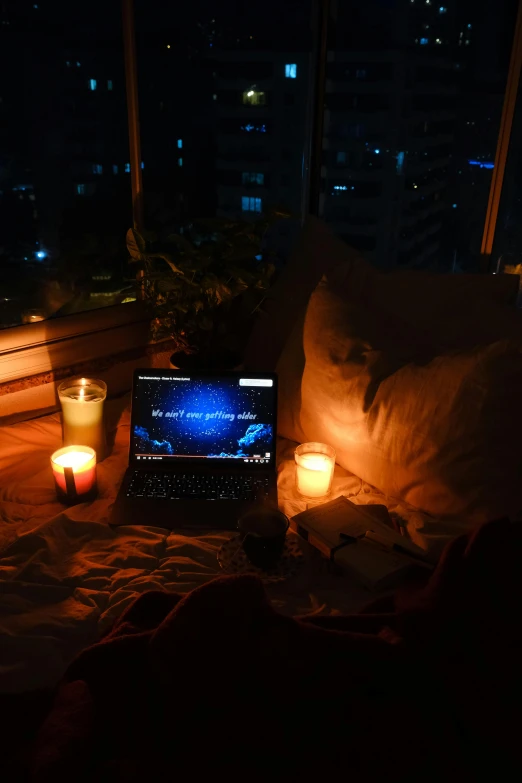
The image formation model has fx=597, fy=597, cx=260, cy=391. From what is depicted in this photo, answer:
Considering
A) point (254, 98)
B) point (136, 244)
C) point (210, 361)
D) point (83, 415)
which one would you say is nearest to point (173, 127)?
point (136, 244)

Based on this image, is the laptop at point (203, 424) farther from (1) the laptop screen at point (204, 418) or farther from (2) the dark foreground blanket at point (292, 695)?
(2) the dark foreground blanket at point (292, 695)

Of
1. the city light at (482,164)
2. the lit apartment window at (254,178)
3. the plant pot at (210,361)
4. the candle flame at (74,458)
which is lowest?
the candle flame at (74,458)

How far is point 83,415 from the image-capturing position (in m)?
1.64

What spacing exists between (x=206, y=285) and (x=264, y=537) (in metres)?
0.86

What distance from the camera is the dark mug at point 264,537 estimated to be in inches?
47.6

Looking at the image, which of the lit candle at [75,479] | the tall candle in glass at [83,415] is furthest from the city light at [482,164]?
the lit candle at [75,479]

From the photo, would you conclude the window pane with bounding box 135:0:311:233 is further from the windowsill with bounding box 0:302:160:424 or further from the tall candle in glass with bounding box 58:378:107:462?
the tall candle in glass with bounding box 58:378:107:462

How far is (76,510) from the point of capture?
1.43m

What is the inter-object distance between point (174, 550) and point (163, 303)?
84cm

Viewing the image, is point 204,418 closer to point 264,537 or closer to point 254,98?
point 264,537

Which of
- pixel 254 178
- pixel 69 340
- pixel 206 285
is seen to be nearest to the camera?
pixel 206 285

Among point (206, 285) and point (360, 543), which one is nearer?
point (360, 543)

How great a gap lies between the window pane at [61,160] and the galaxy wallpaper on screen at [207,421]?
710 millimetres

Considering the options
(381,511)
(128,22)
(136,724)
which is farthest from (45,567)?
(128,22)
